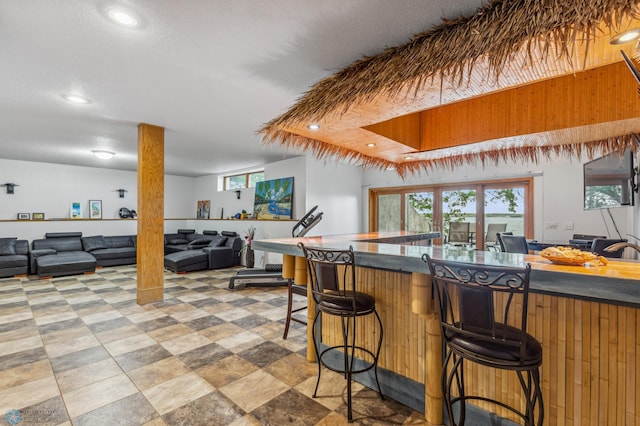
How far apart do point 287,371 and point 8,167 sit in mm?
8516

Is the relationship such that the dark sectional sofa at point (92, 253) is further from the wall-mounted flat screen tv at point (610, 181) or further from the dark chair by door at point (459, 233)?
the wall-mounted flat screen tv at point (610, 181)

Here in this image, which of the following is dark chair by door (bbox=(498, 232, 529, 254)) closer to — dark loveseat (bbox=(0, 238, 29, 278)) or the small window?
the small window

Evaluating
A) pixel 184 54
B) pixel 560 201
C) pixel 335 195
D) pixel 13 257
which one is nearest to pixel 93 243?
pixel 13 257

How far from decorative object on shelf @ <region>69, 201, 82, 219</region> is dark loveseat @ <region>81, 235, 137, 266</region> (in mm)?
687

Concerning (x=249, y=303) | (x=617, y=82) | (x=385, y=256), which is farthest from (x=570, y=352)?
(x=249, y=303)

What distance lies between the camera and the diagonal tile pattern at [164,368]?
6.46 ft

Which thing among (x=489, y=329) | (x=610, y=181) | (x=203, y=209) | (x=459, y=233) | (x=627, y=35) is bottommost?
(x=489, y=329)

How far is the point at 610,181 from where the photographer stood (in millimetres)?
3018

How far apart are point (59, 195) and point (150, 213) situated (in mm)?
5213

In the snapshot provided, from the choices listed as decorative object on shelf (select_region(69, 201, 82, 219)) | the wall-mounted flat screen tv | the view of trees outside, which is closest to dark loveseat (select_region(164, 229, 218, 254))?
decorative object on shelf (select_region(69, 201, 82, 219))

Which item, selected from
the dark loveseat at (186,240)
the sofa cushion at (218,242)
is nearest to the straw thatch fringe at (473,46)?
the sofa cushion at (218,242)

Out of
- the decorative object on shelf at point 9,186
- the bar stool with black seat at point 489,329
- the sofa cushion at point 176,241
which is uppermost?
the decorative object on shelf at point 9,186

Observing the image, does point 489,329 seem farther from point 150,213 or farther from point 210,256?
point 210,256

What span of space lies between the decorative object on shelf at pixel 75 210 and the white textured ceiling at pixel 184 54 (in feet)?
12.4
